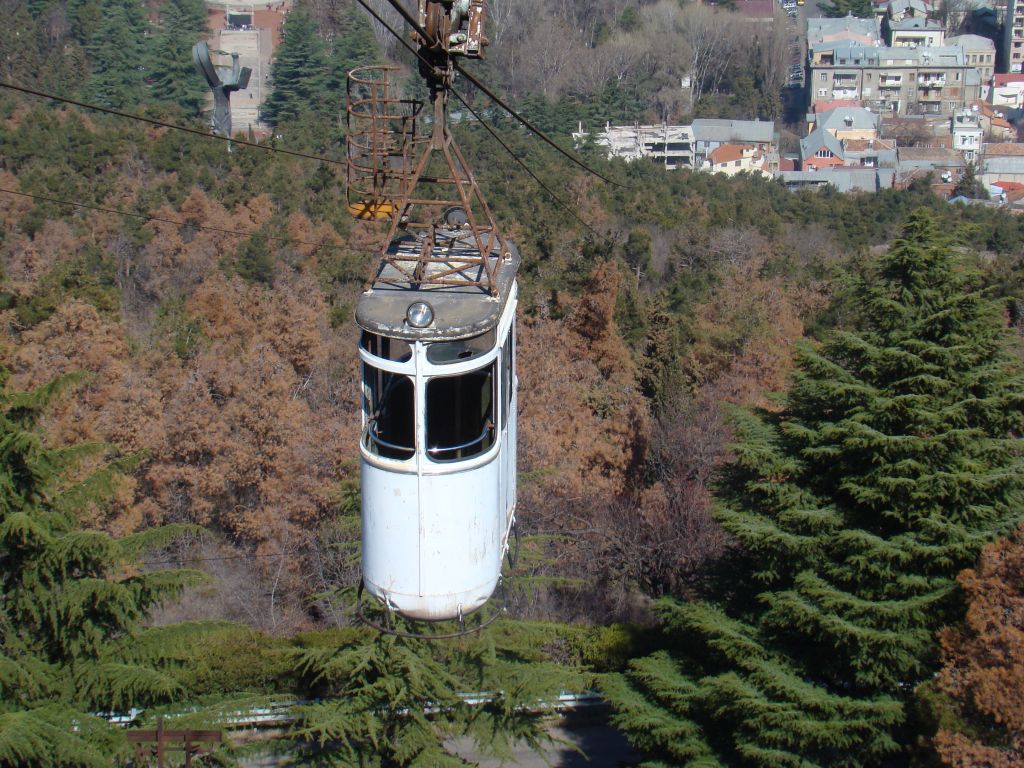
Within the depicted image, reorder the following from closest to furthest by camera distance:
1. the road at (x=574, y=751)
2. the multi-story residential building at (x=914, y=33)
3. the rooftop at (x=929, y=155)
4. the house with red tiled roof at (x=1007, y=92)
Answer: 1. the road at (x=574, y=751)
2. the rooftop at (x=929, y=155)
3. the house with red tiled roof at (x=1007, y=92)
4. the multi-story residential building at (x=914, y=33)

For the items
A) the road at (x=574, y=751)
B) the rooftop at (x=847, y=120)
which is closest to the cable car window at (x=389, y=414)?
the road at (x=574, y=751)

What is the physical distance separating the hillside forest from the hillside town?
18.1 metres

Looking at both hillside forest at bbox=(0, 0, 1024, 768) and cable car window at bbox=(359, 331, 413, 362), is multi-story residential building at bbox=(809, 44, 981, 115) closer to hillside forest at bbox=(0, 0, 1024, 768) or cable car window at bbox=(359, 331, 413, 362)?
hillside forest at bbox=(0, 0, 1024, 768)

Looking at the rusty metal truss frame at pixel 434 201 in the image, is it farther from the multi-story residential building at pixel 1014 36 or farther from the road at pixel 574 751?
the multi-story residential building at pixel 1014 36

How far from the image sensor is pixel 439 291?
7.31 meters

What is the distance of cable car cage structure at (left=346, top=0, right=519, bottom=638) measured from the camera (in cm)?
703

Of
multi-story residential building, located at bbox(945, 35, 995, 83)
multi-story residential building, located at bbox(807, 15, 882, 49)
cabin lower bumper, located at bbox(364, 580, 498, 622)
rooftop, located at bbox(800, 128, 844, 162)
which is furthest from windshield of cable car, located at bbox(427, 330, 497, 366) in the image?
multi-story residential building, located at bbox(945, 35, 995, 83)

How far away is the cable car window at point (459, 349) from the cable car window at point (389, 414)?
22 centimetres

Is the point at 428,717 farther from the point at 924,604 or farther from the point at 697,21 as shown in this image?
the point at 697,21

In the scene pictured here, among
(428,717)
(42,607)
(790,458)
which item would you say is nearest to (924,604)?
(790,458)

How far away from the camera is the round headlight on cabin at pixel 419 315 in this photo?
6887mm

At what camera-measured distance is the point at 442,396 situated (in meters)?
7.12

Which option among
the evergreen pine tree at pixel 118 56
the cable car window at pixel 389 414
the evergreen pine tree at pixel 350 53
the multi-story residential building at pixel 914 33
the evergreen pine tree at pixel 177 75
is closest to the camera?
the cable car window at pixel 389 414

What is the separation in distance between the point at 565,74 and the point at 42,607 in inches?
2221
